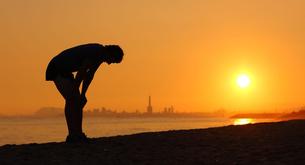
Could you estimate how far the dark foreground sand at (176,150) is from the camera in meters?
9.75

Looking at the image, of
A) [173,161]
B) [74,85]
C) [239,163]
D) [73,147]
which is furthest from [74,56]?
[239,163]

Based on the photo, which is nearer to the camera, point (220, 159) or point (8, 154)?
point (220, 159)

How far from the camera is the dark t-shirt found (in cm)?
1105

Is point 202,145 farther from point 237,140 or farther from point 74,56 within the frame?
point 74,56

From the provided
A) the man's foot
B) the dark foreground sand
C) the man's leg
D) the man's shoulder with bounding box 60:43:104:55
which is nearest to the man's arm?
the man's leg

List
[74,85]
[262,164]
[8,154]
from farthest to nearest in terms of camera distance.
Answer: [74,85] < [8,154] < [262,164]

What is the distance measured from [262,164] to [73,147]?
3589 millimetres

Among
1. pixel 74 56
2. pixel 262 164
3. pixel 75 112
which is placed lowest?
pixel 262 164

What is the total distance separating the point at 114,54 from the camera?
11.0 metres

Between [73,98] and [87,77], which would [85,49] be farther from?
[73,98]

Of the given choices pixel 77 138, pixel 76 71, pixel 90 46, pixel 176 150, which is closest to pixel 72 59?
pixel 76 71

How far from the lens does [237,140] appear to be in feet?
38.0

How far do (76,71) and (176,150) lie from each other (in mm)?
2444

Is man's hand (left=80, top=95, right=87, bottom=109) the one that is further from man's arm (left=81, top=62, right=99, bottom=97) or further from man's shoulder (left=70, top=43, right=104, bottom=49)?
man's shoulder (left=70, top=43, right=104, bottom=49)
